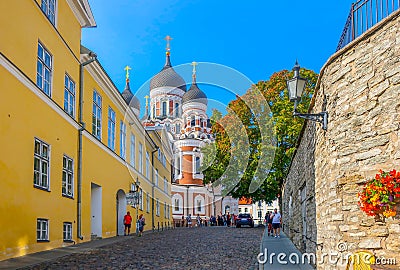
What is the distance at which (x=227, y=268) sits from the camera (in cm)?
1237

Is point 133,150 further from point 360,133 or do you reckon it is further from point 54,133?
point 360,133

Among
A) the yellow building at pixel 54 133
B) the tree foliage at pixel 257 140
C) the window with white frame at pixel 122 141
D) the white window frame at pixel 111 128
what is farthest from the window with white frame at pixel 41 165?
the tree foliage at pixel 257 140

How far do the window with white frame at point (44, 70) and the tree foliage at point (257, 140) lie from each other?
19863 mm

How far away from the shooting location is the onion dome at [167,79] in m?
74.8

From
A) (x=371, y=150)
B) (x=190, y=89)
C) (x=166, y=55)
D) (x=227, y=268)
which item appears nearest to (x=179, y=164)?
(x=190, y=89)

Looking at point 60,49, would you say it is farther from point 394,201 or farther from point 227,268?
point 394,201

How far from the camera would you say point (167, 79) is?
75938 mm

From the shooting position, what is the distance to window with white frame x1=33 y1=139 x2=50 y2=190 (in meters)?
15.5

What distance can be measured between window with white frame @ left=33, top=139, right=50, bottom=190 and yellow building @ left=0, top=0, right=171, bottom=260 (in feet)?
0.10

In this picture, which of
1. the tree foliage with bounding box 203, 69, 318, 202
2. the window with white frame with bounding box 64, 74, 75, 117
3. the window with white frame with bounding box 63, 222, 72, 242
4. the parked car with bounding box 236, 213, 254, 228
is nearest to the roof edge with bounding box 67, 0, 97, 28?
the window with white frame with bounding box 64, 74, 75, 117

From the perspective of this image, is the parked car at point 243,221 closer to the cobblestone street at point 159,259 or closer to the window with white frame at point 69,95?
the cobblestone street at point 159,259

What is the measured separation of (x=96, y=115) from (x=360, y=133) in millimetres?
16979

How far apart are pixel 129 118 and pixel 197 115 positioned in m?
38.4

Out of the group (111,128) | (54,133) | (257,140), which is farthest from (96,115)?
(257,140)
